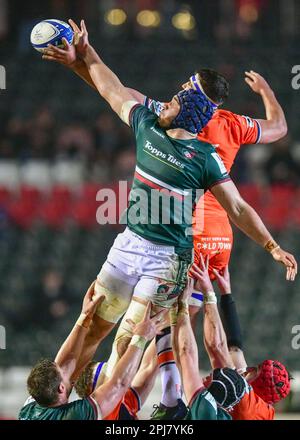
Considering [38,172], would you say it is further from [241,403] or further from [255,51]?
[241,403]

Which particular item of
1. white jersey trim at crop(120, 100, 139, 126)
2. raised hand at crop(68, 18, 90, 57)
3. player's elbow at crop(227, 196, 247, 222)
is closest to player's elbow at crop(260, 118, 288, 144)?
player's elbow at crop(227, 196, 247, 222)

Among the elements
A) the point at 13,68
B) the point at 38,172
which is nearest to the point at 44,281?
the point at 38,172

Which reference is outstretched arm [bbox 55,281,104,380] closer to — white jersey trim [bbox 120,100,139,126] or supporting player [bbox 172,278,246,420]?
supporting player [bbox 172,278,246,420]

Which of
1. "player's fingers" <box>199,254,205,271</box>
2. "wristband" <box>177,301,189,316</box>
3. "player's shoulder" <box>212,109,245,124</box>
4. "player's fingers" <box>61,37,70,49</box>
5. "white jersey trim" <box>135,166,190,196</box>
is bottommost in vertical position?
"wristband" <box>177,301,189,316</box>

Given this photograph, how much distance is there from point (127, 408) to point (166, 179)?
167 centimetres

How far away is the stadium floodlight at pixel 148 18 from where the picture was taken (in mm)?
19391

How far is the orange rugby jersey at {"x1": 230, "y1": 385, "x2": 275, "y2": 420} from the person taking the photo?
7102 mm

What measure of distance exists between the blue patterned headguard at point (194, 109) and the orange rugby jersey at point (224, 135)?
564mm

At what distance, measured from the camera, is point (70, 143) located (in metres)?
15.9

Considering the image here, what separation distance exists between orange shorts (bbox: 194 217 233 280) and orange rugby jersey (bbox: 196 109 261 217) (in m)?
0.08

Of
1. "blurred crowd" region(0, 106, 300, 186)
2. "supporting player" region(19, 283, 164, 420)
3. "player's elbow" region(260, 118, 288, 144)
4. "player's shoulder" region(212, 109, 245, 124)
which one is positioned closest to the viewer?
"supporting player" region(19, 283, 164, 420)

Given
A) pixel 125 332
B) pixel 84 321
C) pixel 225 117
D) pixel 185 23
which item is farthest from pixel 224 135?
pixel 185 23

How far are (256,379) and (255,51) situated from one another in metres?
11.6

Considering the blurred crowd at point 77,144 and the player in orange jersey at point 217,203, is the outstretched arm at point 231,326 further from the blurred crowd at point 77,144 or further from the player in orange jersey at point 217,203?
the blurred crowd at point 77,144
